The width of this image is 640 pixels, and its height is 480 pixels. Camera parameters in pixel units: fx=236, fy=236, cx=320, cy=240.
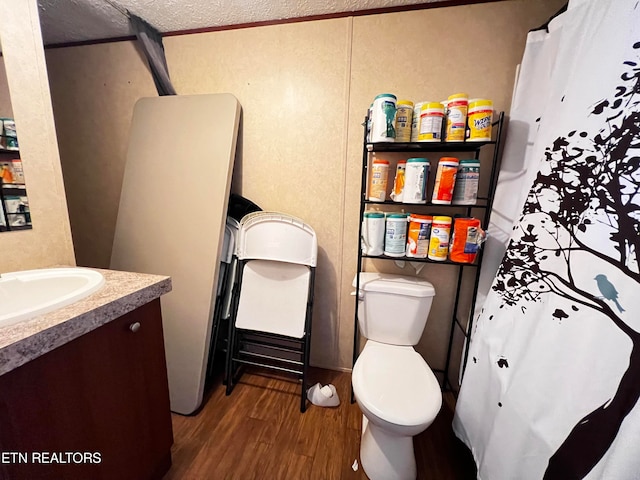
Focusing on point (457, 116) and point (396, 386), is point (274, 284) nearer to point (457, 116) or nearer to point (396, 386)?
point (396, 386)

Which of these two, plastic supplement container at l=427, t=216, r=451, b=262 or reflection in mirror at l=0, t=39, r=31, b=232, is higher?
reflection in mirror at l=0, t=39, r=31, b=232

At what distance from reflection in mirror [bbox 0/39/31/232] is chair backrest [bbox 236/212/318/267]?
2.87ft

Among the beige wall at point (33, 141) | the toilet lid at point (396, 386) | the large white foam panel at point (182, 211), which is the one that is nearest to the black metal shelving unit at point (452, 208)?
the toilet lid at point (396, 386)

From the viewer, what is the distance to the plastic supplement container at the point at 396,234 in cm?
119

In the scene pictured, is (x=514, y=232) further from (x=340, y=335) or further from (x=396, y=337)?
(x=340, y=335)

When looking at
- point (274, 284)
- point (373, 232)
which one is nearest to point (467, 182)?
point (373, 232)

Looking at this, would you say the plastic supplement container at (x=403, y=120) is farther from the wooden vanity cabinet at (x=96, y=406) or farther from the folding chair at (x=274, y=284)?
the wooden vanity cabinet at (x=96, y=406)

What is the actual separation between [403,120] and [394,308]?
0.96 metres

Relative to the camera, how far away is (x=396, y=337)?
1312 millimetres

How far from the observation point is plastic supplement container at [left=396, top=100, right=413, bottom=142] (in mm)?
1118

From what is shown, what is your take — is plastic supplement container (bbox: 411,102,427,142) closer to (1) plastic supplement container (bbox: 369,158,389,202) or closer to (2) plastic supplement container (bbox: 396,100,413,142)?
(2) plastic supplement container (bbox: 396,100,413,142)

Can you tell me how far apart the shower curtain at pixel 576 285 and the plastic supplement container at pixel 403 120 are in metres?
0.51

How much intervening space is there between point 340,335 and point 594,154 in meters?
1.47


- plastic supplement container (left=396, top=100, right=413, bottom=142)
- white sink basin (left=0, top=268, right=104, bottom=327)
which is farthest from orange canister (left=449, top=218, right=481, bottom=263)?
white sink basin (left=0, top=268, right=104, bottom=327)
